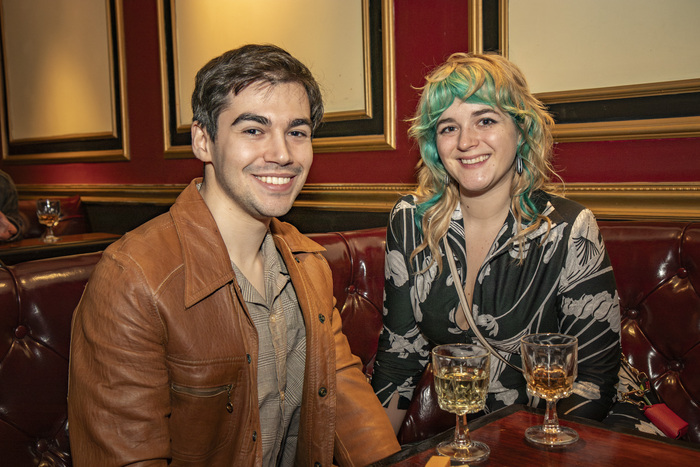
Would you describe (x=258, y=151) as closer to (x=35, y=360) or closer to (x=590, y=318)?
(x=35, y=360)

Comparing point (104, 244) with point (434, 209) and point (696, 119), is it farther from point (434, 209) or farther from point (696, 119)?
point (696, 119)

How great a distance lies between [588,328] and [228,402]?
106 cm

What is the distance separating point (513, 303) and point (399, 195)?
4.34 ft

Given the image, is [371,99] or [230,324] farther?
[371,99]

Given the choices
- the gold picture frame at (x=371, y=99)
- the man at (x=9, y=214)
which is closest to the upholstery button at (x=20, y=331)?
the gold picture frame at (x=371, y=99)

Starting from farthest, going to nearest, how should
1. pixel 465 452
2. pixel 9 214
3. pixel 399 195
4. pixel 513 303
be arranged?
pixel 9 214
pixel 399 195
pixel 513 303
pixel 465 452

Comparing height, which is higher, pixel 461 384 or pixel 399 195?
pixel 399 195

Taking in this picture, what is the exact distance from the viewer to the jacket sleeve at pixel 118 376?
1.25 meters

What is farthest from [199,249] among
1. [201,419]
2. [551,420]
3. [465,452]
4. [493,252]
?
[493,252]

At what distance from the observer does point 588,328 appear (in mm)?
1812

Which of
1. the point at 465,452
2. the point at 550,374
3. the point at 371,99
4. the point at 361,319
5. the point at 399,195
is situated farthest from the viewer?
the point at 371,99

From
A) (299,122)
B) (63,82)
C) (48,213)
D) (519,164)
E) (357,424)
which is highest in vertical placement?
(63,82)

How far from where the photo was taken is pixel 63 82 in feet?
18.0

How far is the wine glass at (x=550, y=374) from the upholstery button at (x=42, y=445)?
1.20 metres
